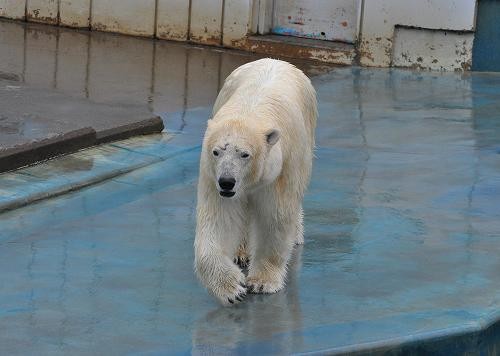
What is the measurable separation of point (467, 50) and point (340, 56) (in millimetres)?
1071

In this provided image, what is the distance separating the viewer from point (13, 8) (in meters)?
11.0

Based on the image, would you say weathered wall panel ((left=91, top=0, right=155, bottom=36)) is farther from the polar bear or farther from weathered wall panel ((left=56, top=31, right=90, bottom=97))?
the polar bear

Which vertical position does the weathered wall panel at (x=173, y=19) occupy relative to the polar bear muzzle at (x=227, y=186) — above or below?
above

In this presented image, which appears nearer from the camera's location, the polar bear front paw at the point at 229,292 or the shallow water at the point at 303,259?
the shallow water at the point at 303,259

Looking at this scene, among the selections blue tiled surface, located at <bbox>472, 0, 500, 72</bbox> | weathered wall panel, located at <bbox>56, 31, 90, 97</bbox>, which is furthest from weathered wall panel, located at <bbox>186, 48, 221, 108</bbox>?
blue tiled surface, located at <bbox>472, 0, 500, 72</bbox>

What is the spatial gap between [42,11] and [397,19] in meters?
3.48

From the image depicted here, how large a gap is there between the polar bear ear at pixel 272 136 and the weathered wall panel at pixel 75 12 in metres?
6.79

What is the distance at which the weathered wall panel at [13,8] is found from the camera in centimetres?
1102

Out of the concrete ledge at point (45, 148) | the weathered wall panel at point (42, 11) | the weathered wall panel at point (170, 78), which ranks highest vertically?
the weathered wall panel at point (42, 11)

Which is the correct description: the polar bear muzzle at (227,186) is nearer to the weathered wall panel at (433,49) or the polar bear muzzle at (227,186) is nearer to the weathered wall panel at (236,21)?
the weathered wall panel at (433,49)

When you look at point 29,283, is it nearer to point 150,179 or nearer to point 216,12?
point 150,179

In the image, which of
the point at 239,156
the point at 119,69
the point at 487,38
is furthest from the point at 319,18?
the point at 239,156

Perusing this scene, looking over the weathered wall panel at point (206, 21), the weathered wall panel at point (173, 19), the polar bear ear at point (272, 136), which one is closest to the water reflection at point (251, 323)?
the polar bear ear at point (272, 136)

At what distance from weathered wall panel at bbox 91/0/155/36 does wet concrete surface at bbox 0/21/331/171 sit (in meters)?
0.10
